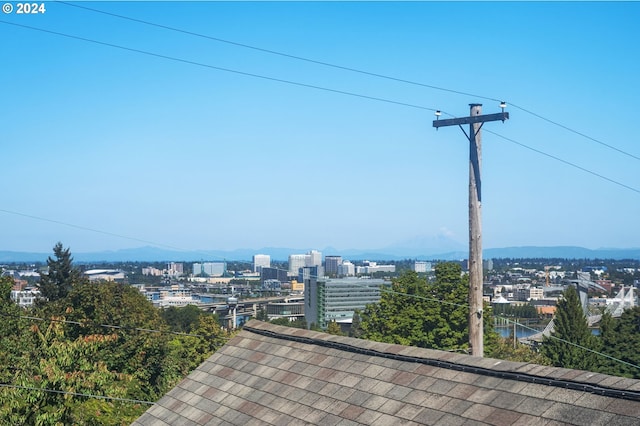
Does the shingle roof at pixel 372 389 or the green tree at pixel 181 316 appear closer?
the shingle roof at pixel 372 389

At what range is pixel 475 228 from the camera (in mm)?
16641

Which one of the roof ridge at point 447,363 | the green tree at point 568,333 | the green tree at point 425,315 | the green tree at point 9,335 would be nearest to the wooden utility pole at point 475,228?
the roof ridge at point 447,363

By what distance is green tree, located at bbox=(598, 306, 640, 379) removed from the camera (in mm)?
52688

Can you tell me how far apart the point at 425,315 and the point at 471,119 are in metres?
28.9

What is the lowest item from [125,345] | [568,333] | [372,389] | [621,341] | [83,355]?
[621,341]

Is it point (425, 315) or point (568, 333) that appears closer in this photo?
point (425, 315)

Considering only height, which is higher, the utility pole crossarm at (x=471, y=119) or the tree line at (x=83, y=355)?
the utility pole crossarm at (x=471, y=119)

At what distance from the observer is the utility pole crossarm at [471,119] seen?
53.6 feet

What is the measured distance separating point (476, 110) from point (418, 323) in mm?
28737

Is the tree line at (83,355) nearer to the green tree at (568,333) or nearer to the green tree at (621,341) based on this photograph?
the green tree at (568,333)

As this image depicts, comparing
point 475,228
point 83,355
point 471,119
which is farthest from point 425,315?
point 471,119

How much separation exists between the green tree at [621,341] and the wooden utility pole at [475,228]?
127ft

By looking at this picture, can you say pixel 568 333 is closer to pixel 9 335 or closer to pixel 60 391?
pixel 9 335

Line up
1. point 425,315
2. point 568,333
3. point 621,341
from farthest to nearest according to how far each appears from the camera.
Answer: point 568,333 → point 621,341 → point 425,315
